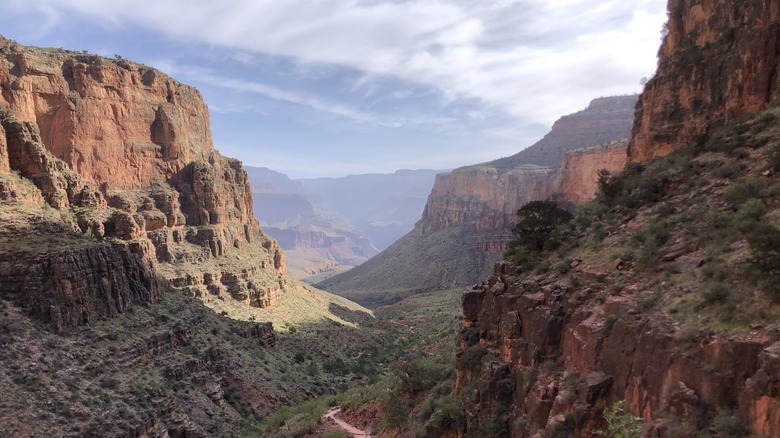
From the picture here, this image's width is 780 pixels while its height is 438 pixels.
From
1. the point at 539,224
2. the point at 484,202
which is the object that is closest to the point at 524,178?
the point at 484,202

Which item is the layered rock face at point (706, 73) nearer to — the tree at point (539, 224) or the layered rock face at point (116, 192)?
the tree at point (539, 224)

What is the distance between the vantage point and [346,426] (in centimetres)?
2923

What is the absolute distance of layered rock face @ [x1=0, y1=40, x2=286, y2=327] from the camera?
3291 centimetres

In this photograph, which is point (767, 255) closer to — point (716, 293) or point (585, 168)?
point (716, 293)

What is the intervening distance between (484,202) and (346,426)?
113424 millimetres

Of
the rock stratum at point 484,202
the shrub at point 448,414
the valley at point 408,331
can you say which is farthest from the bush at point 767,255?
the rock stratum at point 484,202

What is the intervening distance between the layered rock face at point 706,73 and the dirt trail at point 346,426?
20342 mm

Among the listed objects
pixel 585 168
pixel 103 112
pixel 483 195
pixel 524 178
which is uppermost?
pixel 103 112

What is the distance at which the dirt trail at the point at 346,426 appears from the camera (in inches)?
1078

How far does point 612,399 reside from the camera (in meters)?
13.7

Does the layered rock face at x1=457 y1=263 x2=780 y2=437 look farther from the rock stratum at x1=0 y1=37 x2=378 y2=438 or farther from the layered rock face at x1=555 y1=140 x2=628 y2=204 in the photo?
the layered rock face at x1=555 y1=140 x2=628 y2=204

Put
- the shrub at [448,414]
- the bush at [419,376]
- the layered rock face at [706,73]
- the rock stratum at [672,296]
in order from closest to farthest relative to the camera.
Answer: the rock stratum at [672,296]
the layered rock face at [706,73]
the shrub at [448,414]
the bush at [419,376]

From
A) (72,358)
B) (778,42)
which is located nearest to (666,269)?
(778,42)

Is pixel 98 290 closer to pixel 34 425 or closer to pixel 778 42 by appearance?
pixel 34 425
